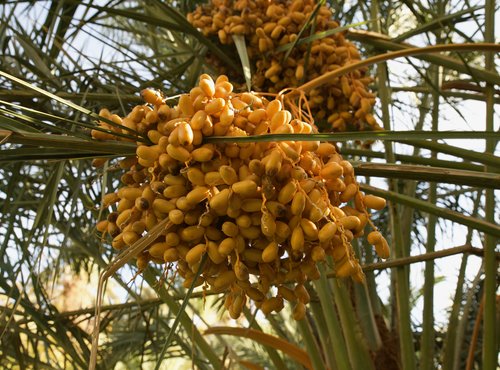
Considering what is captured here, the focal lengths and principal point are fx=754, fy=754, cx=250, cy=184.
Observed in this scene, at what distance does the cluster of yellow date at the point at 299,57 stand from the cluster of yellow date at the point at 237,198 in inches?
23.3

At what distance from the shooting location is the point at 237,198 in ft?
2.74

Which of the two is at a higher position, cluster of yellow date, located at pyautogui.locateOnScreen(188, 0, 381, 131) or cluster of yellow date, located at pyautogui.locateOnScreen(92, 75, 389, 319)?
cluster of yellow date, located at pyautogui.locateOnScreen(188, 0, 381, 131)

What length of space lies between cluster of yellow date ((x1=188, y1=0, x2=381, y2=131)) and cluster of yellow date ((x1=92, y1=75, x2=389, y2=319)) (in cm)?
59

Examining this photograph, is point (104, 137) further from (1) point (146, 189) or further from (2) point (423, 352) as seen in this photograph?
(2) point (423, 352)

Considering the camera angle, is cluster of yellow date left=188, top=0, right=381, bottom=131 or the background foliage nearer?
the background foliage

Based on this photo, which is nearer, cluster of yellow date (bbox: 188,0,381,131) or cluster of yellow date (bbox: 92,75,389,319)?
cluster of yellow date (bbox: 92,75,389,319)

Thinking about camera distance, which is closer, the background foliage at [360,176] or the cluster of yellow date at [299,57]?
the background foliage at [360,176]

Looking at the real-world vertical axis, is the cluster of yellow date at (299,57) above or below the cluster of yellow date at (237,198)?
above

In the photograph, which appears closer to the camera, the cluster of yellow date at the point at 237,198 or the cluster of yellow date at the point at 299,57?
the cluster of yellow date at the point at 237,198

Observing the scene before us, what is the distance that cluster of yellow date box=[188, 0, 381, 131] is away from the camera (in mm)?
1506

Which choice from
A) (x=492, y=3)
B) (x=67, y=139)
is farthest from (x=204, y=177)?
(x=492, y=3)

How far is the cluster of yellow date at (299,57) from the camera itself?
151 centimetres

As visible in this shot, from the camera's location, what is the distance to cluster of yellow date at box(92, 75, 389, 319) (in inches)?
32.8

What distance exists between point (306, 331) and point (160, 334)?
1167 millimetres
